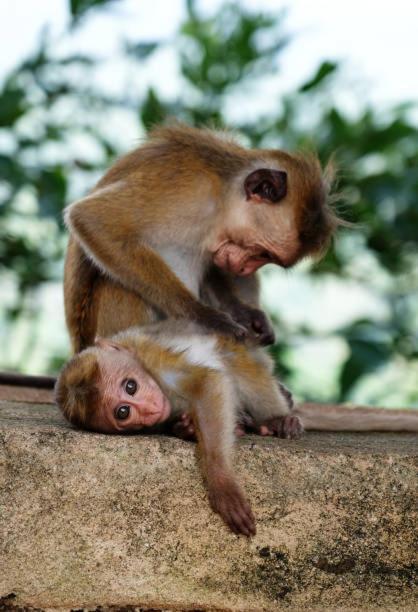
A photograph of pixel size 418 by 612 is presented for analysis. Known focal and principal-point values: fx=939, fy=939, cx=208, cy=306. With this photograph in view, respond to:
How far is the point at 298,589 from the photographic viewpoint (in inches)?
107

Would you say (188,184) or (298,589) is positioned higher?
(188,184)

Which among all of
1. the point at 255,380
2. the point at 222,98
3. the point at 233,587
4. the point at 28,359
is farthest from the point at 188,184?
the point at 28,359

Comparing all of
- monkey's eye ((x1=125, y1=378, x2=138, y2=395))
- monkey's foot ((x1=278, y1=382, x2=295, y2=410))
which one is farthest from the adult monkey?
monkey's eye ((x1=125, y1=378, x2=138, y2=395))

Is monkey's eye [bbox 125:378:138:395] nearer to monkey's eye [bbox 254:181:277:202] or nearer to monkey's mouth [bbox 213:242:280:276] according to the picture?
monkey's mouth [bbox 213:242:280:276]

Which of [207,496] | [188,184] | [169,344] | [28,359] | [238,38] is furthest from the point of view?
[28,359]

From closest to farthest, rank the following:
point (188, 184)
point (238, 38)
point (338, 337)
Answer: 1. point (188, 184)
2. point (338, 337)
3. point (238, 38)

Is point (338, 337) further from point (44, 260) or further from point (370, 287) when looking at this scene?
point (44, 260)

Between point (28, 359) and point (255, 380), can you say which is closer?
point (255, 380)

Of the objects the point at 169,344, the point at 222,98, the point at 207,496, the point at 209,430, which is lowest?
the point at 207,496

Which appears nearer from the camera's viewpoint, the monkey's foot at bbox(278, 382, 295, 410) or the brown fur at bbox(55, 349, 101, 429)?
the brown fur at bbox(55, 349, 101, 429)

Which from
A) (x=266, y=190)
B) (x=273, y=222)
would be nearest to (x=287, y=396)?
(x=273, y=222)

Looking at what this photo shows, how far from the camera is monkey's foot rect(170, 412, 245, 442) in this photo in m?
2.92

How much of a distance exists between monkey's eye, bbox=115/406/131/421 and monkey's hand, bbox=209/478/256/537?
450 mm

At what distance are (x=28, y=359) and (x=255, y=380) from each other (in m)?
2.86
